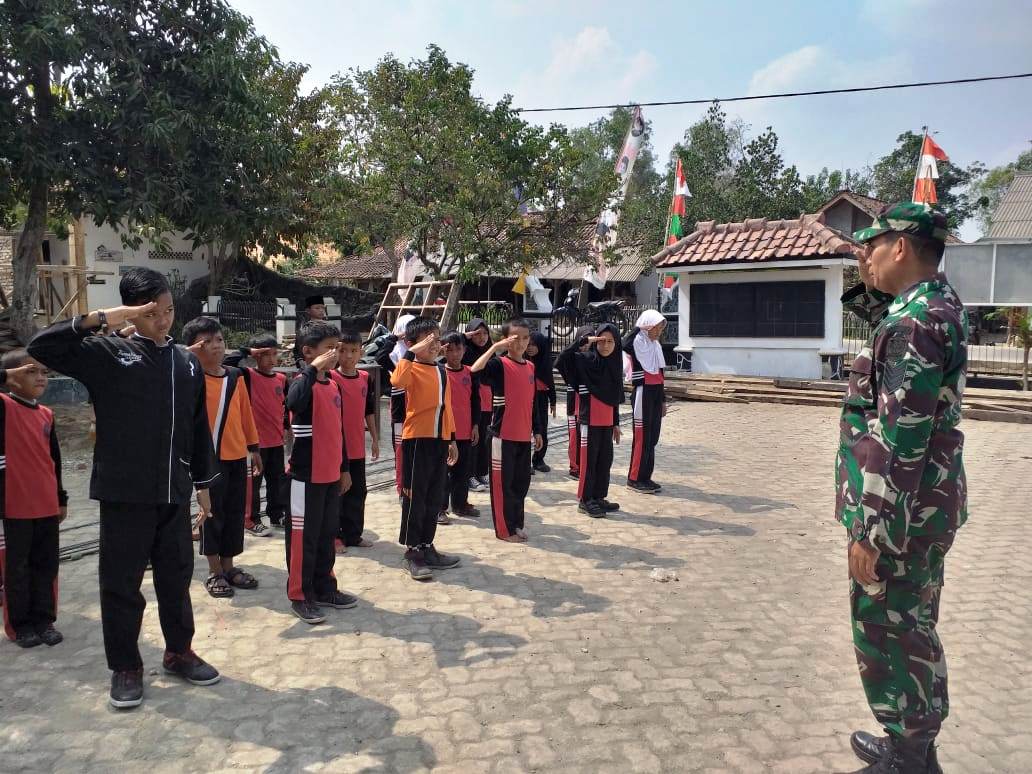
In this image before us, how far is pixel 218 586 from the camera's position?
504cm

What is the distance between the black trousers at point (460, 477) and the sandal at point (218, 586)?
7.56 ft

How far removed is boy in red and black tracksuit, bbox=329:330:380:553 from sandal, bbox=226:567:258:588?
81 cm

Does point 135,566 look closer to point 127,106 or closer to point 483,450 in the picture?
point 483,450

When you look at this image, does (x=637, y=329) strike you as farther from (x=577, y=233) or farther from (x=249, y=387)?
(x=577, y=233)

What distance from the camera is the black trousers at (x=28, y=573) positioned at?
13.9 feet

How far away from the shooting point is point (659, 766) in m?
3.17

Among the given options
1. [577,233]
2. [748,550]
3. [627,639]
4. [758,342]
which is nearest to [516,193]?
[577,233]

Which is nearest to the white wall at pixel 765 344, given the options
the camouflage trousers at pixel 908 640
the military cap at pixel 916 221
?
the military cap at pixel 916 221

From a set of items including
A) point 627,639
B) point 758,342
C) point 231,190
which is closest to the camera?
point 627,639

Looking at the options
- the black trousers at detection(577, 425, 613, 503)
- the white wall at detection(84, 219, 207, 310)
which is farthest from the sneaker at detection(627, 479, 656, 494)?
the white wall at detection(84, 219, 207, 310)

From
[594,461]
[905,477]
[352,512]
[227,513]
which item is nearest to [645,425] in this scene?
[594,461]

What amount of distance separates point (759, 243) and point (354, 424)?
1231cm

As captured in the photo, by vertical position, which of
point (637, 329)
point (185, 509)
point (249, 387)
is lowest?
point (185, 509)

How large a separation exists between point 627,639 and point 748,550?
2.12 m
